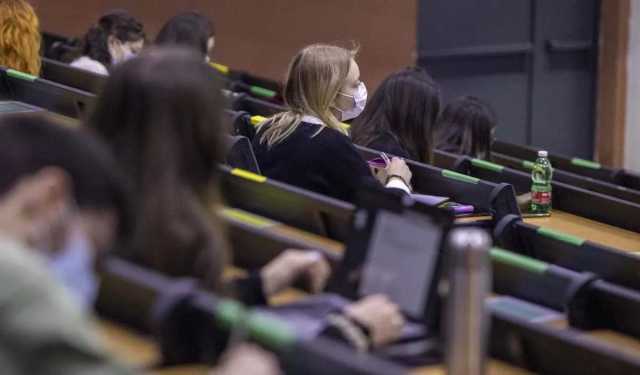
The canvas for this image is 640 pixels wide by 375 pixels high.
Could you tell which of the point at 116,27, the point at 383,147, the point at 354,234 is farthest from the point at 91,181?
the point at 116,27

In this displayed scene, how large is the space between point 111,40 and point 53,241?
4.28 metres

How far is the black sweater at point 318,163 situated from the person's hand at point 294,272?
1.29 metres

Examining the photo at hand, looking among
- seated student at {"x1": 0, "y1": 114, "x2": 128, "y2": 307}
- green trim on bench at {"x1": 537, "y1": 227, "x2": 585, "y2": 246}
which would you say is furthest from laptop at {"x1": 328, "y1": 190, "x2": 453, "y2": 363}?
green trim on bench at {"x1": 537, "y1": 227, "x2": 585, "y2": 246}

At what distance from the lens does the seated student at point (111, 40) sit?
593 centimetres

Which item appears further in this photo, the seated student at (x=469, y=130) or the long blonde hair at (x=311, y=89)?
the seated student at (x=469, y=130)

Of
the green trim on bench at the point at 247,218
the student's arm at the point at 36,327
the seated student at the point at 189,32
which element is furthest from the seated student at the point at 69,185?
the seated student at the point at 189,32

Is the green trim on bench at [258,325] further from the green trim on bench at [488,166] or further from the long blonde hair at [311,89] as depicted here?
the green trim on bench at [488,166]

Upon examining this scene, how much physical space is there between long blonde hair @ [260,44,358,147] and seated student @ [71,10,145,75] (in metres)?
2.06

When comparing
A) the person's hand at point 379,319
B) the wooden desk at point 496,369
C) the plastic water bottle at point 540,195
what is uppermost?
the person's hand at point 379,319

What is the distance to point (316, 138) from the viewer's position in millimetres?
3922

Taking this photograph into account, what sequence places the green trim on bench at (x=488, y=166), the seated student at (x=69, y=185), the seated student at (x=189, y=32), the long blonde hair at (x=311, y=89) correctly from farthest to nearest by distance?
the seated student at (x=189, y=32), the green trim on bench at (x=488, y=166), the long blonde hair at (x=311, y=89), the seated student at (x=69, y=185)

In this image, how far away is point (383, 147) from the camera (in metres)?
4.45

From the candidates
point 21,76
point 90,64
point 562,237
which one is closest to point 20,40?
point 21,76

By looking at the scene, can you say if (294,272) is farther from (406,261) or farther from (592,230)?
(592,230)
